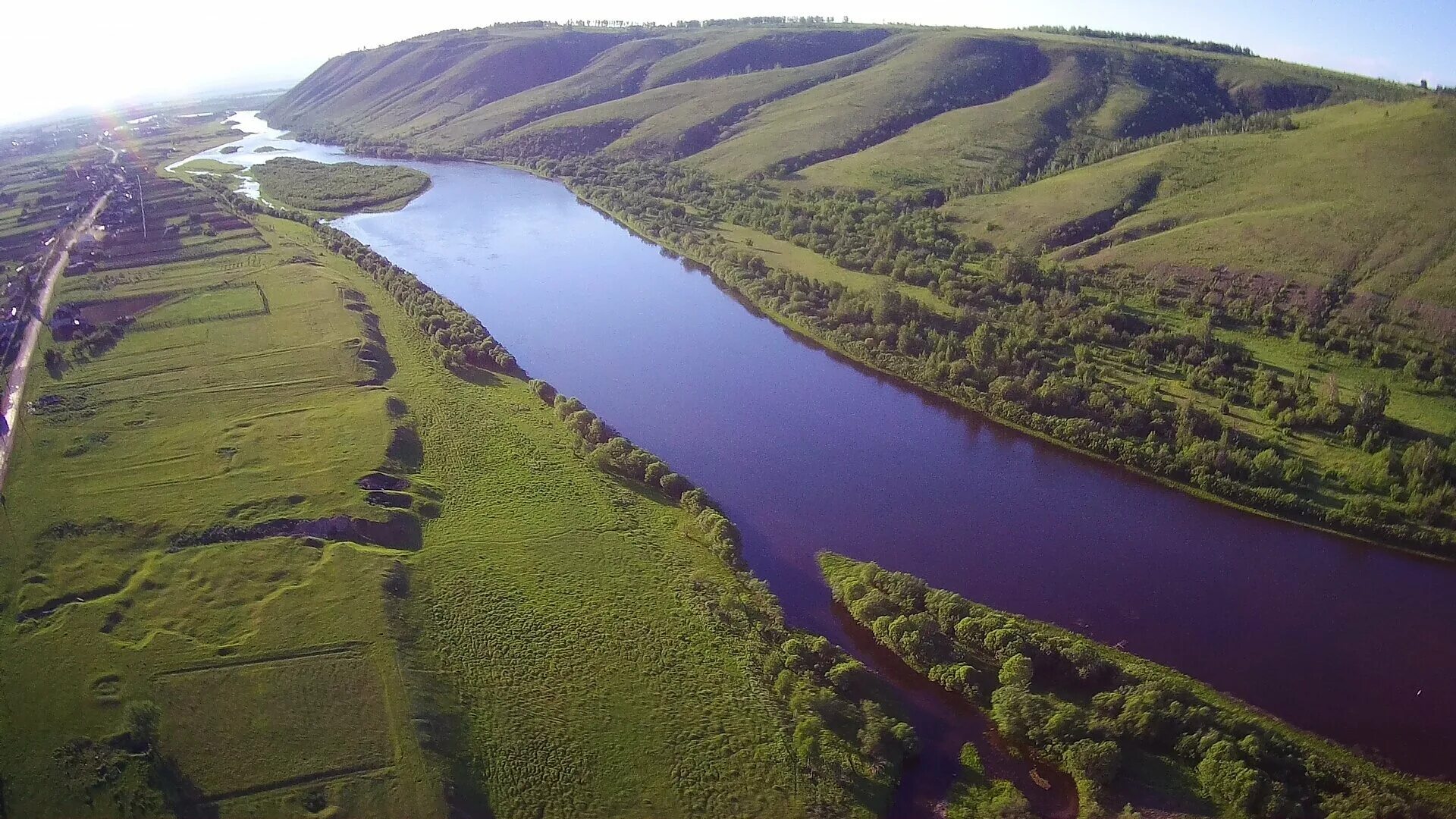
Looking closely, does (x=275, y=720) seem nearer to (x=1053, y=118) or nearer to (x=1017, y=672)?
(x=1017, y=672)

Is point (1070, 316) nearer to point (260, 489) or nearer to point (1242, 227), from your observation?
point (1242, 227)

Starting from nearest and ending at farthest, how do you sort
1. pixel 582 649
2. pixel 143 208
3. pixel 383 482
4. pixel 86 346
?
pixel 582 649 → pixel 383 482 → pixel 86 346 → pixel 143 208

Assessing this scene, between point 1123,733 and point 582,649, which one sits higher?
point 1123,733

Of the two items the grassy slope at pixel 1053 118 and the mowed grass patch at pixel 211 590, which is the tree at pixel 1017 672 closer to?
the mowed grass patch at pixel 211 590

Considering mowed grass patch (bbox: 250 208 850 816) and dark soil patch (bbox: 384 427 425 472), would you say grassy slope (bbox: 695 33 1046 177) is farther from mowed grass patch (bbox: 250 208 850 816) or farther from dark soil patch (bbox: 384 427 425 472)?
mowed grass patch (bbox: 250 208 850 816)

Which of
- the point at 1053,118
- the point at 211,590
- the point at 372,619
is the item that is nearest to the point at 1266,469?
the point at 372,619

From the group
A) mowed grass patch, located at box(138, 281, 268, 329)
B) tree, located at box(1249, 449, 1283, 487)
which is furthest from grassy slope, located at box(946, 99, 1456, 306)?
mowed grass patch, located at box(138, 281, 268, 329)
